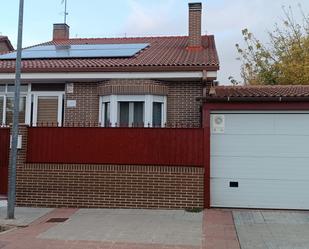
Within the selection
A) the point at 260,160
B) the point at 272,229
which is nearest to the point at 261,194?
the point at 260,160

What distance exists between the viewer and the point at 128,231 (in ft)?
29.7

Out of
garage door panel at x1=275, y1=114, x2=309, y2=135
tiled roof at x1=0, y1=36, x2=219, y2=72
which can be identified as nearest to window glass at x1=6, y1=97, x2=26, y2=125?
tiled roof at x1=0, y1=36, x2=219, y2=72

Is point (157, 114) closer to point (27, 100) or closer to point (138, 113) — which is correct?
point (138, 113)

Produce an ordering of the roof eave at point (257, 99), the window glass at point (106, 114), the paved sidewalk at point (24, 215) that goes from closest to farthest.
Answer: the paved sidewalk at point (24, 215)
the roof eave at point (257, 99)
the window glass at point (106, 114)

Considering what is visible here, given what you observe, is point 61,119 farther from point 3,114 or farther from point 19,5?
point 19,5

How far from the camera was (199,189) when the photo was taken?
1129 centimetres

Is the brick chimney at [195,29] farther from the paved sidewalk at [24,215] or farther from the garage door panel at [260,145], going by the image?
the paved sidewalk at [24,215]

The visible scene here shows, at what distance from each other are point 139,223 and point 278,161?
4047mm

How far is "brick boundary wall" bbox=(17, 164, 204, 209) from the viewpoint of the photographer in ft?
37.2

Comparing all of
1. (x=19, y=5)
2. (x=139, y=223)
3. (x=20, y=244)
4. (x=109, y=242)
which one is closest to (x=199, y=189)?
(x=139, y=223)

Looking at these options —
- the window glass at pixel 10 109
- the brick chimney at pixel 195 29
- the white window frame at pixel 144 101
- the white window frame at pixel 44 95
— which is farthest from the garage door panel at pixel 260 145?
the window glass at pixel 10 109

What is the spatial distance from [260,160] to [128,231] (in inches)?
167

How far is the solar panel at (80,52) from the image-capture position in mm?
15086

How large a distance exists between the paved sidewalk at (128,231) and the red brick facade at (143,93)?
3597 mm
